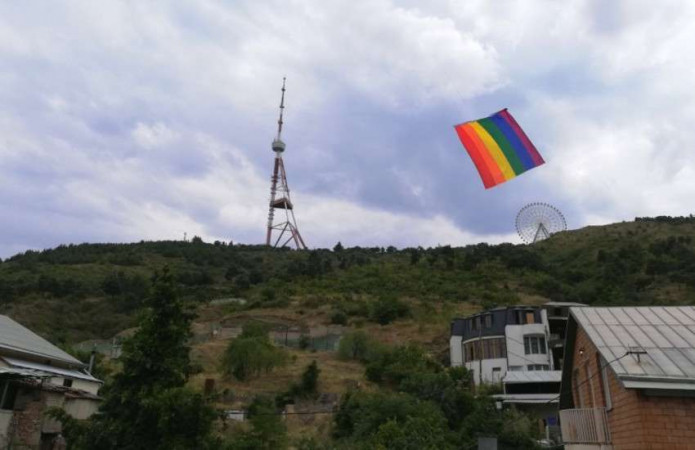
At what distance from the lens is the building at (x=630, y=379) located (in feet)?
27.9

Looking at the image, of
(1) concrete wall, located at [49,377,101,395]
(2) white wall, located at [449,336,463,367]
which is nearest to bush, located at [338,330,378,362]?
(2) white wall, located at [449,336,463,367]

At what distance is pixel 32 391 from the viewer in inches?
811

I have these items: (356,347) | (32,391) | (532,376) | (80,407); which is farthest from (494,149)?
(356,347)

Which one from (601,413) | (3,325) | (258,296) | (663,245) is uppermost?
(663,245)

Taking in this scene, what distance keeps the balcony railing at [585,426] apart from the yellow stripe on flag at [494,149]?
18.8 feet

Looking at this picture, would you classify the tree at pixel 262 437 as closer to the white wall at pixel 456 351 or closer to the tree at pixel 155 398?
the tree at pixel 155 398

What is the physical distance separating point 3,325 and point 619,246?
7774 centimetres

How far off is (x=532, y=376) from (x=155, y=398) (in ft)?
97.6

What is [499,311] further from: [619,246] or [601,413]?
[619,246]

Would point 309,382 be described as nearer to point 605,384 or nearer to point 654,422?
point 605,384

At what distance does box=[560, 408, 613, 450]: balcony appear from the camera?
1066cm

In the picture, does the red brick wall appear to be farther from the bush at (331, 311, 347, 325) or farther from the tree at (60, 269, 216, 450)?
the bush at (331, 311, 347, 325)

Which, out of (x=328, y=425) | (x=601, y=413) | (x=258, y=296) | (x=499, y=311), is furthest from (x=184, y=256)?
(x=601, y=413)

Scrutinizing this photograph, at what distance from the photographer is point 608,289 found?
56375mm
